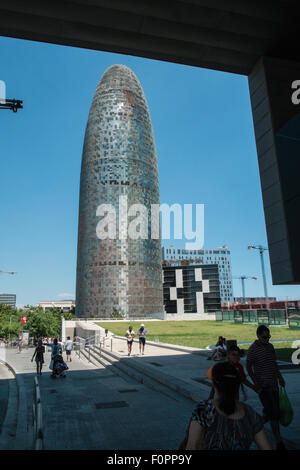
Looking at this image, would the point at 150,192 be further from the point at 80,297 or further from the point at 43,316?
the point at 43,316

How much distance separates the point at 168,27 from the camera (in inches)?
388

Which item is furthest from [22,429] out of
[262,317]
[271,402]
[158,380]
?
[262,317]

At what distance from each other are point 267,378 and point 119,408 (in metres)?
4.78

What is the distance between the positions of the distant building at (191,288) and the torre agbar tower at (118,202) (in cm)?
4587

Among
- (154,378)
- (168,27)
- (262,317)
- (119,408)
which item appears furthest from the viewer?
(262,317)

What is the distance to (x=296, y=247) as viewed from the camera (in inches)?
377

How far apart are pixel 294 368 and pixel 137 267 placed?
79.3m

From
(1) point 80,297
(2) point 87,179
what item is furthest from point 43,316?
(2) point 87,179

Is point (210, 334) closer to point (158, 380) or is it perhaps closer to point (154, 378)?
point (154, 378)

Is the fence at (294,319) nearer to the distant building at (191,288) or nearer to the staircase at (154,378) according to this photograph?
the staircase at (154,378)

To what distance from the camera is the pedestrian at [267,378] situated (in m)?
5.01

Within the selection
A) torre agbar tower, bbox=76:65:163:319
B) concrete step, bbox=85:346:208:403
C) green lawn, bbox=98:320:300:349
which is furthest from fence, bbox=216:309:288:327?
torre agbar tower, bbox=76:65:163:319
